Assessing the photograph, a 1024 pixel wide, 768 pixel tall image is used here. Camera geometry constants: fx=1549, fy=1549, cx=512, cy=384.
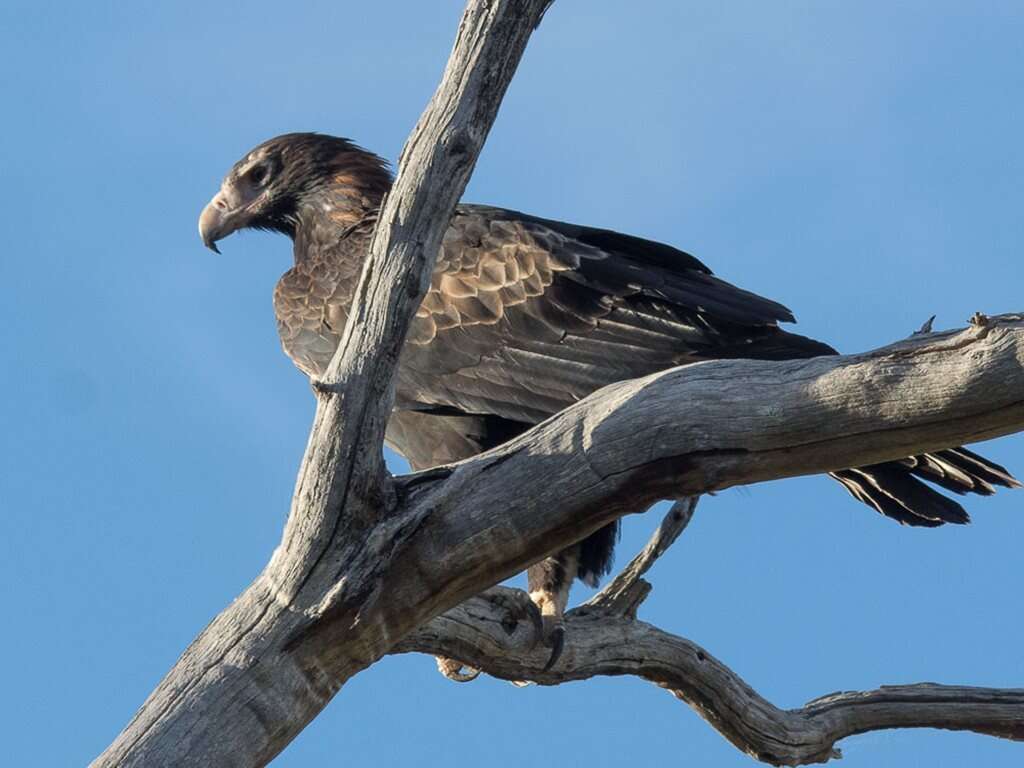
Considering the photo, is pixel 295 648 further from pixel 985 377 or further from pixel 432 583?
pixel 985 377

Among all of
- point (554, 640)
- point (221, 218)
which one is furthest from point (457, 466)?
point (221, 218)

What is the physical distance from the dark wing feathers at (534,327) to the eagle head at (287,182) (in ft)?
3.58

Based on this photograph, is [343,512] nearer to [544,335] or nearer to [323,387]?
[323,387]

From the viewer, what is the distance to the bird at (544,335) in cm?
611

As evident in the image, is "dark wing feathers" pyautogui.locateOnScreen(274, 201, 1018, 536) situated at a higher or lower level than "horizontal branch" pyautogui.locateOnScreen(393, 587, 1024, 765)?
higher

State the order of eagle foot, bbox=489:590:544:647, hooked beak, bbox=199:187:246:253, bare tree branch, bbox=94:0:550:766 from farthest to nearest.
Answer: hooked beak, bbox=199:187:246:253
eagle foot, bbox=489:590:544:647
bare tree branch, bbox=94:0:550:766

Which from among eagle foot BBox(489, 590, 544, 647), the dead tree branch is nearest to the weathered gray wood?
eagle foot BBox(489, 590, 544, 647)

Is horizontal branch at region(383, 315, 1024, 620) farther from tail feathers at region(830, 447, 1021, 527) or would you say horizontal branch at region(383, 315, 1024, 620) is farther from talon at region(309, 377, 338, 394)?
tail feathers at region(830, 447, 1021, 527)

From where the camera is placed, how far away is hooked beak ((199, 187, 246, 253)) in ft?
27.6

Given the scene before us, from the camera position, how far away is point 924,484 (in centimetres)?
570

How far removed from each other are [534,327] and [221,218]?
2.49 m

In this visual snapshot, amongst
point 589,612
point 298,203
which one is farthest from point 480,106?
point 298,203

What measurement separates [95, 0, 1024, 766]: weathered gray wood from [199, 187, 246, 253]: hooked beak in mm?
4300

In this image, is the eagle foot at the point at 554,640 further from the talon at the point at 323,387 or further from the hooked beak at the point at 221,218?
the hooked beak at the point at 221,218
